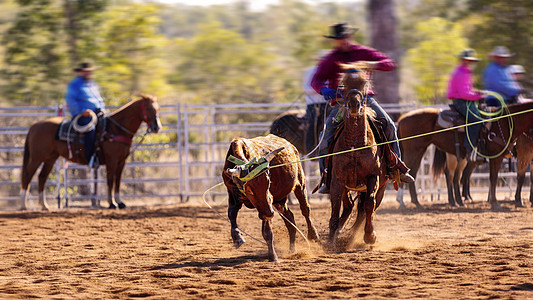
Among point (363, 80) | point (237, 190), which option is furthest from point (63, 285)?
point (363, 80)

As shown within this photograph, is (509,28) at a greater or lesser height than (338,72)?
greater

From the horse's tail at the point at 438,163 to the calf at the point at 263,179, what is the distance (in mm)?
6297

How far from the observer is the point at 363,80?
7234mm

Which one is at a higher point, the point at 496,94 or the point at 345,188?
the point at 496,94

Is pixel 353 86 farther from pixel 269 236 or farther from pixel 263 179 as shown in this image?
pixel 269 236

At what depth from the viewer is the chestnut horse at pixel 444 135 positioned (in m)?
11.8

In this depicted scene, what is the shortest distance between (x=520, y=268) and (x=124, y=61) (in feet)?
47.6

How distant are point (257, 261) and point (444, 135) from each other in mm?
6493

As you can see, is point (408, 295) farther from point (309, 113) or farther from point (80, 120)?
point (80, 120)

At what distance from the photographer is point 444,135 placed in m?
12.5

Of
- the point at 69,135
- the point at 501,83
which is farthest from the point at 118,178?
the point at 501,83

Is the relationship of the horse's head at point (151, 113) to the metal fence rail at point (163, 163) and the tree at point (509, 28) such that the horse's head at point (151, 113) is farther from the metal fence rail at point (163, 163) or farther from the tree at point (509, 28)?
the tree at point (509, 28)

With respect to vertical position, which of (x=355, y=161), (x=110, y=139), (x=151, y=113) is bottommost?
(x=110, y=139)

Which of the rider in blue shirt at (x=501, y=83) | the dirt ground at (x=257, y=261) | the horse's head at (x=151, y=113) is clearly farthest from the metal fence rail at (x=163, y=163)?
the dirt ground at (x=257, y=261)
